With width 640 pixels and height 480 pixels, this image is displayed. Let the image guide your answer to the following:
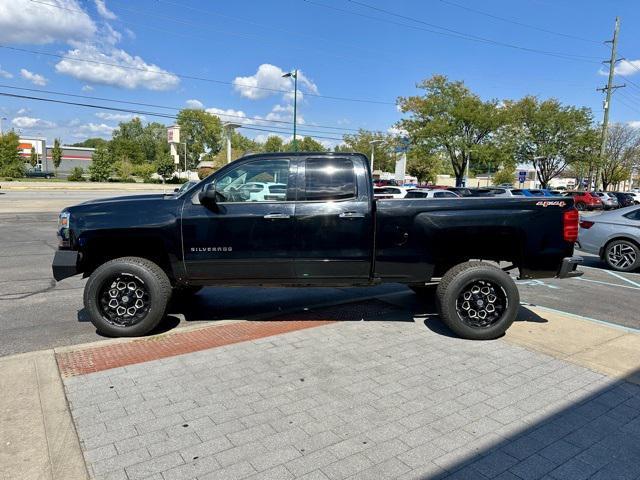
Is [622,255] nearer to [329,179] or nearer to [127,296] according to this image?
[329,179]

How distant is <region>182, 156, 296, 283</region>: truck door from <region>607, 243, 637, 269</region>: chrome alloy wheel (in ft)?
26.3

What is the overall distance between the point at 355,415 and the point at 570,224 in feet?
11.1

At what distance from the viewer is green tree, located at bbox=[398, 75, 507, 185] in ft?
121

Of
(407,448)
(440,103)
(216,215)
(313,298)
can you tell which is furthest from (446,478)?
(440,103)

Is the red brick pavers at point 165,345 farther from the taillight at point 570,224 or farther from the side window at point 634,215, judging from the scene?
the side window at point 634,215

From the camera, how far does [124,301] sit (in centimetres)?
513

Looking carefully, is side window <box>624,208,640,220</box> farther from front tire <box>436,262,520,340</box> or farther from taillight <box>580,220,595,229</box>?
front tire <box>436,262,520,340</box>

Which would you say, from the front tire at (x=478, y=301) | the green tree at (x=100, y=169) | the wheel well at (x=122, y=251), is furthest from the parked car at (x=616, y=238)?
the green tree at (x=100, y=169)

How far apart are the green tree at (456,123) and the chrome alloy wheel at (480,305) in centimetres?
3393

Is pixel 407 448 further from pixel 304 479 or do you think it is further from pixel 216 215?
pixel 216 215

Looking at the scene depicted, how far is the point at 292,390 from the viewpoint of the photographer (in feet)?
12.7

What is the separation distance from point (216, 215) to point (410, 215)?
2.10m

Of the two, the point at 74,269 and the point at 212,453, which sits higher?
the point at 74,269

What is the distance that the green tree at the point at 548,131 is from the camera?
39000 mm
